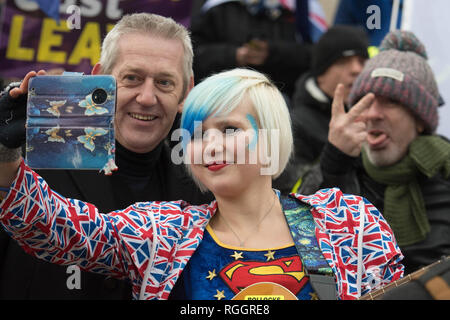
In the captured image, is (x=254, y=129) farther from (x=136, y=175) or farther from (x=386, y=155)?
(x=386, y=155)

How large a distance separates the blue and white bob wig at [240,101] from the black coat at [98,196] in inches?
28.2

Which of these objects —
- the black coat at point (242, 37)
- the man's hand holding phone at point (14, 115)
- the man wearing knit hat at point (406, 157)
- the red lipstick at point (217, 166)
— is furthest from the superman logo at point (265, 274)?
the black coat at point (242, 37)

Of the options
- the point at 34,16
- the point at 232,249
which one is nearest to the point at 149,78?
the point at 232,249

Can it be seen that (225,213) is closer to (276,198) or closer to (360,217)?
(276,198)

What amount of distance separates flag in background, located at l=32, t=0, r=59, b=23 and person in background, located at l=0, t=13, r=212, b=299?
3.85ft

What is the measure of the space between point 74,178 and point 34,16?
1.87 m

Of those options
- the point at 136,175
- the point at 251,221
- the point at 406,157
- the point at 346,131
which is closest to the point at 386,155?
the point at 406,157

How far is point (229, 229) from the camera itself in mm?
2467

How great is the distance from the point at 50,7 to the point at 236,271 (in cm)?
267

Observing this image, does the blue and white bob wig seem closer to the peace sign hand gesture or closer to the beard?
the peace sign hand gesture

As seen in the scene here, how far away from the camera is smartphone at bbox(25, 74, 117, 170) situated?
2189 millimetres

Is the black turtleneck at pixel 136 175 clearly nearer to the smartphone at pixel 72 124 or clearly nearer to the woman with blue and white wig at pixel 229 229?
the woman with blue and white wig at pixel 229 229

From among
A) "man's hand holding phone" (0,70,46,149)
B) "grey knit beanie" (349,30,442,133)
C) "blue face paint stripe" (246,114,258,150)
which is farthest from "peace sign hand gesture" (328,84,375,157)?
"man's hand holding phone" (0,70,46,149)

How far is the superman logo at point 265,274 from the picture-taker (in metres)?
2.27
